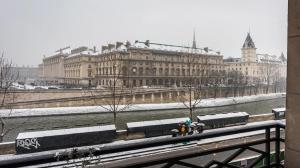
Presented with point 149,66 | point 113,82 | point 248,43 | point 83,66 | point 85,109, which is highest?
point 248,43

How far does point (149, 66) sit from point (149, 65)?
269mm

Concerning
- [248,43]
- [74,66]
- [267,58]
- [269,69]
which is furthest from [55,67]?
[267,58]

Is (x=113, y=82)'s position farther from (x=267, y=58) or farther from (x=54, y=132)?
(x=267, y=58)

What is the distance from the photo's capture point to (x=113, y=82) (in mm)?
50531

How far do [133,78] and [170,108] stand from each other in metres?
20.8

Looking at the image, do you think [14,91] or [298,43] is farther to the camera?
[14,91]

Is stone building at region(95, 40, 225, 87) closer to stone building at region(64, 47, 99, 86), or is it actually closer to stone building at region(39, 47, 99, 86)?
stone building at region(64, 47, 99, 86)

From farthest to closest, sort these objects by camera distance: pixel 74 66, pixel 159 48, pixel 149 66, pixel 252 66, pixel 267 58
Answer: pixel 267 58 < pixel 252 66 < pixel 74 66 < pixel 159 48 < pixel 149 66

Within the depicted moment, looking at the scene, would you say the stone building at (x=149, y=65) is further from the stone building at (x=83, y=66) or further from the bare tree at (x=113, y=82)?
the stone building at (x=83, y=66)

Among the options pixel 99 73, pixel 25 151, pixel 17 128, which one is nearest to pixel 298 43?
pixel 25 151

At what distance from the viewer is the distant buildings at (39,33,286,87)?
58.3 metres

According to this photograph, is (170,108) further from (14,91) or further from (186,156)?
(186,156)

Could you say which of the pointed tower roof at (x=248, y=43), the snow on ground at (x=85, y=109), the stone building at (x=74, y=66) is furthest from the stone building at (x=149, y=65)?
the pointed tower roof at (x=248, y=43)

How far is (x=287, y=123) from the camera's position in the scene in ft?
7.45
